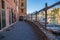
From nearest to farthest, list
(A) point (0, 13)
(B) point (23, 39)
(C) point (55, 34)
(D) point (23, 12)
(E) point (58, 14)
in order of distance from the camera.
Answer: (E) point (58, 14)
(C) point (55, 34)
(B) point (23, 39)
(A) point (0, 13)
(D) point (23, 12)

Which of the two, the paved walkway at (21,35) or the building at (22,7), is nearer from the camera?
the paved walkway at (21,35)

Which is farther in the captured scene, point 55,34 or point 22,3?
point 22,3

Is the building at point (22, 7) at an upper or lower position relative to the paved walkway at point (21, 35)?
upper

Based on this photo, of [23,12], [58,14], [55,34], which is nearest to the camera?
[58,14]

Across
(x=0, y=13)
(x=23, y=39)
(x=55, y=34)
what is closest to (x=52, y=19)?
(x=55, y=34)

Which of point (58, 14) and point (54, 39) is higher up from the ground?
point (58, 14)

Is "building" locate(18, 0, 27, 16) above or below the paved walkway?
above

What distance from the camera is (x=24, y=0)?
51.9 m

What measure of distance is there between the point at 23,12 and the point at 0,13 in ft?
131

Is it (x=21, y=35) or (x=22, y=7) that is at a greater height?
(x=22, y=7)

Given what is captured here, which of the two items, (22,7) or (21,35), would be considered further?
(22,7)

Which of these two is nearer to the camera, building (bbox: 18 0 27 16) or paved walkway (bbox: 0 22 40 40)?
paved walkway (bbox: 0 22 40 40)

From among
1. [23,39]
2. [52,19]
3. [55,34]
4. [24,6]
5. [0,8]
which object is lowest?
[23,39]

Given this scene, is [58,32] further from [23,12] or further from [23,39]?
[23,12]
